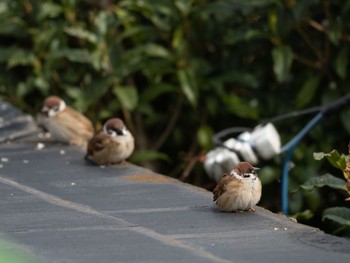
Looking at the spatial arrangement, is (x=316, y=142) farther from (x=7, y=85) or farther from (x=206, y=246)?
(x=206, y=246)

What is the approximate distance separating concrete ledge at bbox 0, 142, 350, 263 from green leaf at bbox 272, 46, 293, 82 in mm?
2084

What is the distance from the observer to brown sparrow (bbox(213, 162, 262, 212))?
430 cm

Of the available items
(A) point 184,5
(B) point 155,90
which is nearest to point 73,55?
(B) point 155,90

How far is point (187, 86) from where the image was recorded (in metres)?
7.45

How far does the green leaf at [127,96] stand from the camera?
24.8ft

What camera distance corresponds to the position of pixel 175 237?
376 cm

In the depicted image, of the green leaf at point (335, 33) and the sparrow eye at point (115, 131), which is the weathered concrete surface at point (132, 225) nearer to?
the sparrow eye at point (115, 131)

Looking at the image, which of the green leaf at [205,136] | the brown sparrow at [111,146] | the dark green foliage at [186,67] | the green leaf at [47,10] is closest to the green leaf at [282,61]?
the dark green foliage at [186,67]

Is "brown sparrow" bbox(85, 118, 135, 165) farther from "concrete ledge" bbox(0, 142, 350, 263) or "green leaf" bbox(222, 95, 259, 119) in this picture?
"green leaf" bbox(222, 95, 259, 119)

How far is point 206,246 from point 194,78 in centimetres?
393

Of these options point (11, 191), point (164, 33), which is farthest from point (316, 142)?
point (11, 191)

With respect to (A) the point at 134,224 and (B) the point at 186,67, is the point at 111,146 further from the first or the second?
(B) the point at 186,67

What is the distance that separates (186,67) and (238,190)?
3.19 meters

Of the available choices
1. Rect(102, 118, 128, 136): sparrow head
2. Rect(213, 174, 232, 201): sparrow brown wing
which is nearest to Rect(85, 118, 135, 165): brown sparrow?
Rect(102, 118, 128, 136): sparrow head
